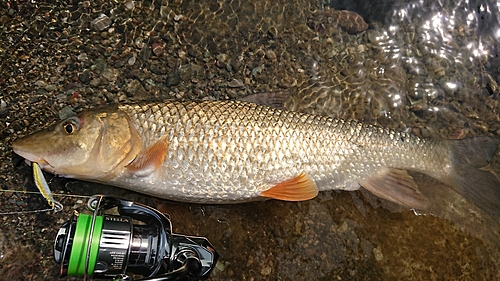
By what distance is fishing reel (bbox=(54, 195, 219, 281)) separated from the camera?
1.86 meters

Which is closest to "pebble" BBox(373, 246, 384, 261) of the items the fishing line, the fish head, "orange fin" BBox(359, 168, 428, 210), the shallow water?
the shallow water

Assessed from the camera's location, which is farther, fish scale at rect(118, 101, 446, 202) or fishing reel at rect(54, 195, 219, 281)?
fish scale at rect(118, 101, 446, 202)

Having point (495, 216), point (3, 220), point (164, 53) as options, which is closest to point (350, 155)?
point (495, 216)

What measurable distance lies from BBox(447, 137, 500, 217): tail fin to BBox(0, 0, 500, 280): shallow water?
0.73ft

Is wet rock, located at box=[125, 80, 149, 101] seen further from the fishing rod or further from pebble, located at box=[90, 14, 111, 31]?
the fishing rod

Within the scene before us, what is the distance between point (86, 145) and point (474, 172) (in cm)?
256

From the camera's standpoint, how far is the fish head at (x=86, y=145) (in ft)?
7.50

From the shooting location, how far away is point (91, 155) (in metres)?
2.33

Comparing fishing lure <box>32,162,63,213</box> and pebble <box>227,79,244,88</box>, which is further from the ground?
pebble <box>227,79,244,88</box>

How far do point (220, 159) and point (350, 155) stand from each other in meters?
0.87

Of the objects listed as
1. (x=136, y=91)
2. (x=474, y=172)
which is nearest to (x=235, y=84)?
(x=136, y=91)

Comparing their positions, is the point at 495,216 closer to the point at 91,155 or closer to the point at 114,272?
the point at 114,272

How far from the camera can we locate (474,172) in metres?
2.73

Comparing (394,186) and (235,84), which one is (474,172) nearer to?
(394,186)
